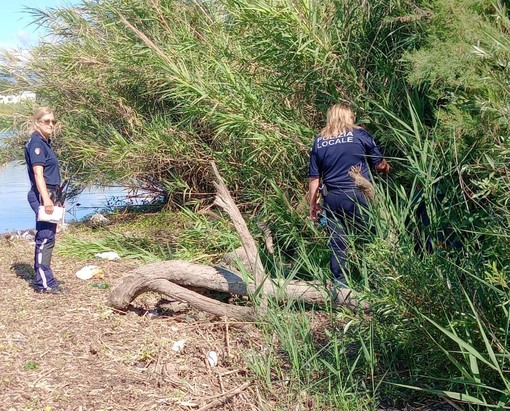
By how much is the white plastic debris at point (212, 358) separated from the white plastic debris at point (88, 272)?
2.79 m

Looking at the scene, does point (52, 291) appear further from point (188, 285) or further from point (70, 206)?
point (70, 206)

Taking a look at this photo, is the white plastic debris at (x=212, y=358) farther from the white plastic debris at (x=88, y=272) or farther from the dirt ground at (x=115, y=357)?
the white plastic debris at (x=88, y=272)

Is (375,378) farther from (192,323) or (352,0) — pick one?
(352,0)

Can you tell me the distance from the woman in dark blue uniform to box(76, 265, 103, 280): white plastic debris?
0.61m

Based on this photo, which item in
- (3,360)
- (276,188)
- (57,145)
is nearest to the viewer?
(3,360)

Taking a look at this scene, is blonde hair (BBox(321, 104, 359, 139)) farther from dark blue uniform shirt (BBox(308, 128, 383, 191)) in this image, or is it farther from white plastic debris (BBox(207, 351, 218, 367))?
white plastic debris (BBox(207, 351, 218, 367))

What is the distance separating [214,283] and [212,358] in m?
0.98

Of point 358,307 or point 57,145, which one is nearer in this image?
point 358,307

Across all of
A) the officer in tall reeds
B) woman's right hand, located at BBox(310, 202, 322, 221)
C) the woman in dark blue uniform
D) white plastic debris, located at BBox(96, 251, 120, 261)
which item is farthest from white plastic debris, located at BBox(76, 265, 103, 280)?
the officer in tall reeds

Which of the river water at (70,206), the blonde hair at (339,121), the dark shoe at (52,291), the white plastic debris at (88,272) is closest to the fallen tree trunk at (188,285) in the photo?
the dark shoe at (52,291)

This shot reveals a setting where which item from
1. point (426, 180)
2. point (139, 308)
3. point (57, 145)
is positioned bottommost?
point (57, 145)

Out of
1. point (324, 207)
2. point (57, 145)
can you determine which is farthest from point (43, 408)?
point (57, 145)

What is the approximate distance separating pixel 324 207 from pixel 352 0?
201cm

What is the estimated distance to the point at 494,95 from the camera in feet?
13.6
